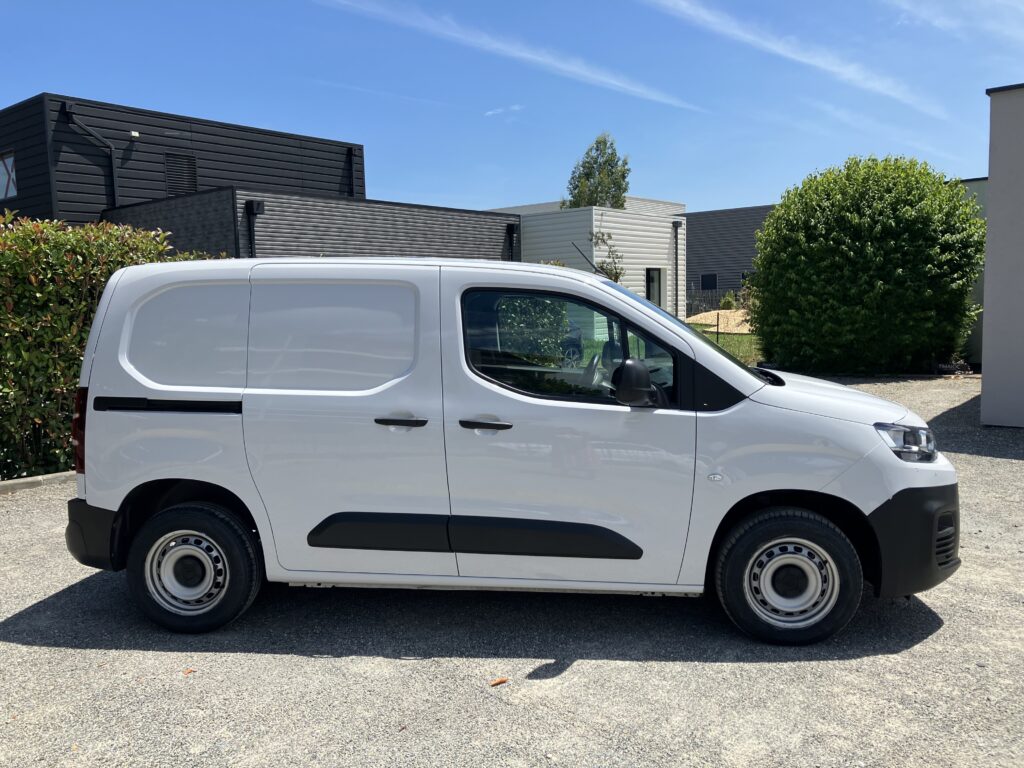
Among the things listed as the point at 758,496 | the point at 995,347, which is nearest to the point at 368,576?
the point at 758,496

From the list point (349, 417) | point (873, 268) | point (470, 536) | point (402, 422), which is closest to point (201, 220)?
point (873, 268)

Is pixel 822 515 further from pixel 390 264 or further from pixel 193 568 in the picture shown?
pixel 193 568

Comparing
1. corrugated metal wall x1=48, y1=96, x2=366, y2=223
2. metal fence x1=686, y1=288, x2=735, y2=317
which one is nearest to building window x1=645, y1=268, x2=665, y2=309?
corrugated metal wall x1=48, y1=96, x2=366, y2=223

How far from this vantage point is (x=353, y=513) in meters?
4.19

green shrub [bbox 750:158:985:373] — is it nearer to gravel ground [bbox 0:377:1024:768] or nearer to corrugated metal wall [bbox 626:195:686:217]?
gravel ground [bbox 0:377:1024:768]

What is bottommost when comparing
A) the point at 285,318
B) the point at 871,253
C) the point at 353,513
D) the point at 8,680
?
the point at 8,680

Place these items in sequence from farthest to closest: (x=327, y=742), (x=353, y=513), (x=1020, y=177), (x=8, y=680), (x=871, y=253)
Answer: (x=871, y=253), (x=1020, y=177), (x=353, y=513), (x=8, y=680), (x=327, y=742)

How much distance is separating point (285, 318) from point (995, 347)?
944 cm

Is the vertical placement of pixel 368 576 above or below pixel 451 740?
above

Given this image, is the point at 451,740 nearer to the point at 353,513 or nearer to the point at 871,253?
the point at 353,513

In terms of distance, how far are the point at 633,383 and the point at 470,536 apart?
1.13 m

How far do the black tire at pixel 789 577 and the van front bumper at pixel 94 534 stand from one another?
319 centimetres

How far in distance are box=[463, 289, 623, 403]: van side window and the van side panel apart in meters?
1.26

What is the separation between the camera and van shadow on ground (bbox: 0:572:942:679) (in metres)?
4.08
